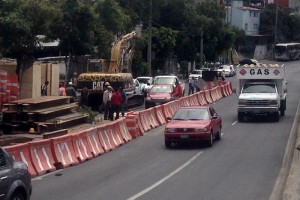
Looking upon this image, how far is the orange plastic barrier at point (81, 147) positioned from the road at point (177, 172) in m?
0.34

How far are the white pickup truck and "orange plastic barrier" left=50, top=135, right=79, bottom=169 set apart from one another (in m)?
15.0

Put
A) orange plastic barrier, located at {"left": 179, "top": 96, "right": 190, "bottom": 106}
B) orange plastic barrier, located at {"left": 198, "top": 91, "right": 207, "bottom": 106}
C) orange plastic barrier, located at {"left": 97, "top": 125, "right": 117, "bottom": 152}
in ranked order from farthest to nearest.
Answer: orange plastic barrier, located at {"left": 198, "top": 91, "right": 207, "bottom": 106} → orange plastic barrier, located at {"left": 179, "top": 96, "right": 190, "bottom": 106} → orange plastic barrier, located at {"left": 97, "top": 125, "right": 117, "bottom": 152}

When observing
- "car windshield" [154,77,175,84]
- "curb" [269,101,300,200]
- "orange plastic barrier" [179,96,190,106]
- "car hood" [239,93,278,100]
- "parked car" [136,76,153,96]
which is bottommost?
"curb" [269,101,300,200]

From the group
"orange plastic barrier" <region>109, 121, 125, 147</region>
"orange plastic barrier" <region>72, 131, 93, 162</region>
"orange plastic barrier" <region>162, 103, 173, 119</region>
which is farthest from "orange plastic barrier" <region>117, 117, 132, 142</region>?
"orange plastic barrier" <region>162, 103, 173, 119</region>

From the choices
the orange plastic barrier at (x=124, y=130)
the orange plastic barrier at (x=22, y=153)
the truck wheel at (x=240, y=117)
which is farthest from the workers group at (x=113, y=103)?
the orange plastic barrier at (x=22, y=153)

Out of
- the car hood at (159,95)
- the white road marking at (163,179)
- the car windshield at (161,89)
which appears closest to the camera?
the white road marking at (163,179)

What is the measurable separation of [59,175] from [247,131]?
46.0 ft

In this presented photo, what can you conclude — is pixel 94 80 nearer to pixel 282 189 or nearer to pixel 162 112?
pixel 162 112

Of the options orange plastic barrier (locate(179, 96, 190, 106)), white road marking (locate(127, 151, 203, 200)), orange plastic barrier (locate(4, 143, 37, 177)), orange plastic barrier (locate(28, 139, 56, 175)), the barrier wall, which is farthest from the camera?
orange plastic barrier (locate(179, 96, 190, 106))

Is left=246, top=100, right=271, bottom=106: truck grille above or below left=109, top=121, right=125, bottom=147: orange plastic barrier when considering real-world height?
above

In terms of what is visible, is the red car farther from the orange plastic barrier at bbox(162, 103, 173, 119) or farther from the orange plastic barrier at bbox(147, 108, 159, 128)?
the orange plastic barrier at bbox(162, 103, 173, 119)

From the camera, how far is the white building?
394 ft

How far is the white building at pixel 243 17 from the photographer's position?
12000 centimetres

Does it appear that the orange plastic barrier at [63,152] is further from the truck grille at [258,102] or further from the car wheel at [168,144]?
the truck grille at [258,102]
